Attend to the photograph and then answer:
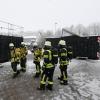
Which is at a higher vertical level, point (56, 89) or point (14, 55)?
point (14, 55)

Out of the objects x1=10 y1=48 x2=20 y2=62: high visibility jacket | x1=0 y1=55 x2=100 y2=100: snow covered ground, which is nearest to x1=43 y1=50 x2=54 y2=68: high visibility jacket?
x1=0 y1=55 x2=100 y2=100: snow covered ground

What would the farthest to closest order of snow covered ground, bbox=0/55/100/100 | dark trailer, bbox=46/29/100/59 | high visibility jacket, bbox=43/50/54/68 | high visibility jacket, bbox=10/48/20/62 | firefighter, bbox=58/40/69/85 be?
dark trailer, bbox=46/29/100/59
high visibility jacket, bbox=10/48/20/62
firefighter, bbox=58/40/69/85
high visibility jacket, bbox=43/50/54/68
snow covered ground, bbox=0/55/100/100

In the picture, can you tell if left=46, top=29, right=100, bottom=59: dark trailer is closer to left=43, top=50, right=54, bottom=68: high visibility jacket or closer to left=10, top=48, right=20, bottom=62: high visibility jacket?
left=10, top=48, right=20, bottom=62: high visibility jacket

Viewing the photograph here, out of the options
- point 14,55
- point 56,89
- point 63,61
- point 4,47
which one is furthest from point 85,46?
point 56,89

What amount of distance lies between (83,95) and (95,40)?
1350 centimetres

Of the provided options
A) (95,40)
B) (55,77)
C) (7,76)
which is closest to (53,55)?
(55,77)

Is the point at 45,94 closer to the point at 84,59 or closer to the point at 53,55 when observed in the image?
the point at 53,55

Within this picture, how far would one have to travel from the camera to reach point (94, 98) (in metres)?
8.44

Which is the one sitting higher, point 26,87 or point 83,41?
point 83,41

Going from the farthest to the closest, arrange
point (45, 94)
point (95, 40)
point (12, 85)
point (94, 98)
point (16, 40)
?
point (95, 40) → point (16, 40) → point (12, 85) → point (45, 94) → point (94, 98)

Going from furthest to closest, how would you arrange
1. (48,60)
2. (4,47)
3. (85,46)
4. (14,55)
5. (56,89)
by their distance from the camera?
1. (85,46)
2. (4,47)
3. (14,55)
4. (56,89)
5. (48,60)

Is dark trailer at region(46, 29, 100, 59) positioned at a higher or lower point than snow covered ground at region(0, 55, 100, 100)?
higher

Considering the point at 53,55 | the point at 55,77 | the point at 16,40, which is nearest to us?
the point at 53,55

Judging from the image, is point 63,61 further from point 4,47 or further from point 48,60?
point 4,47
